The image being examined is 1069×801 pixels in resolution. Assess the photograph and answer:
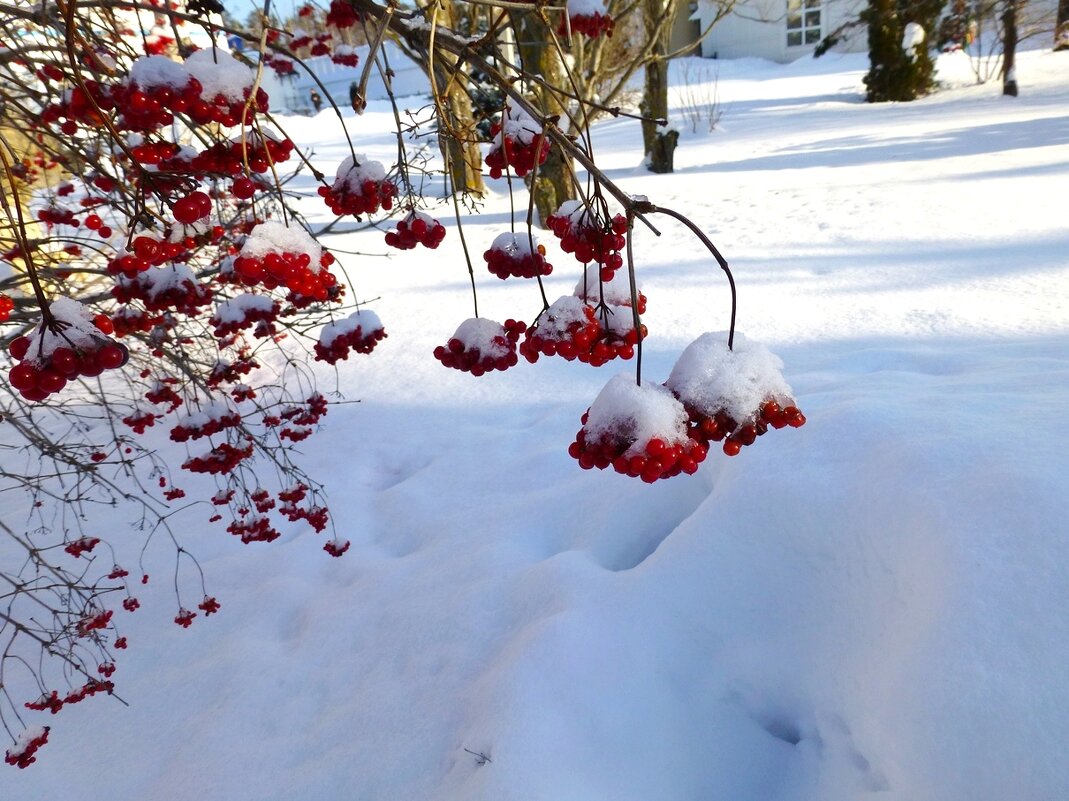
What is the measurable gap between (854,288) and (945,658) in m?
3.68

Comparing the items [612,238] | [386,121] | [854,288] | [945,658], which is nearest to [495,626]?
[945,658]

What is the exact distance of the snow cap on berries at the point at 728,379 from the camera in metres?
0.99

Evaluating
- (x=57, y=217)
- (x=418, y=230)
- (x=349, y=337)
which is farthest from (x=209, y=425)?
(x=418, y=230)

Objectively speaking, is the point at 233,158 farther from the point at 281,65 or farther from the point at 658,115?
the point at 658,115

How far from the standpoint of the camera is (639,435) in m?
0.95

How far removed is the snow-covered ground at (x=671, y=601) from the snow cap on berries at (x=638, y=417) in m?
1.09

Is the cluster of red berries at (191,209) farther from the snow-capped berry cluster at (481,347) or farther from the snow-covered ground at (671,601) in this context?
the snow-covered ground at (671,601)

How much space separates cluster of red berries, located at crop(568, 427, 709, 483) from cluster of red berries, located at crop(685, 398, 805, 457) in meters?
0.02

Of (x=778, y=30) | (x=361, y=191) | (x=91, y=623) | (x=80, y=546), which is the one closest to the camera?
(x=361, y=191)

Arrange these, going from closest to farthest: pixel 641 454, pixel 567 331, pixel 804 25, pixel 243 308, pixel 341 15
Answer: pixel 641 454
pixel 567 331
pixel 341 15
pixel 243 308
pixel 804 25

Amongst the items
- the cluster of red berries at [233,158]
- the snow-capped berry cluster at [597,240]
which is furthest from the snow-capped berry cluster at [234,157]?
the snow-capped berry cluster at [597,240]

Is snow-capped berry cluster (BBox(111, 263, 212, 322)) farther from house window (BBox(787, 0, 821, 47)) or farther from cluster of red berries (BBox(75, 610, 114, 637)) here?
house window (BBox(787, 0, 821, 47))

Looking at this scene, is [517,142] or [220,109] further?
[517,142]

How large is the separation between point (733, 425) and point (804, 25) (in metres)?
27.0
